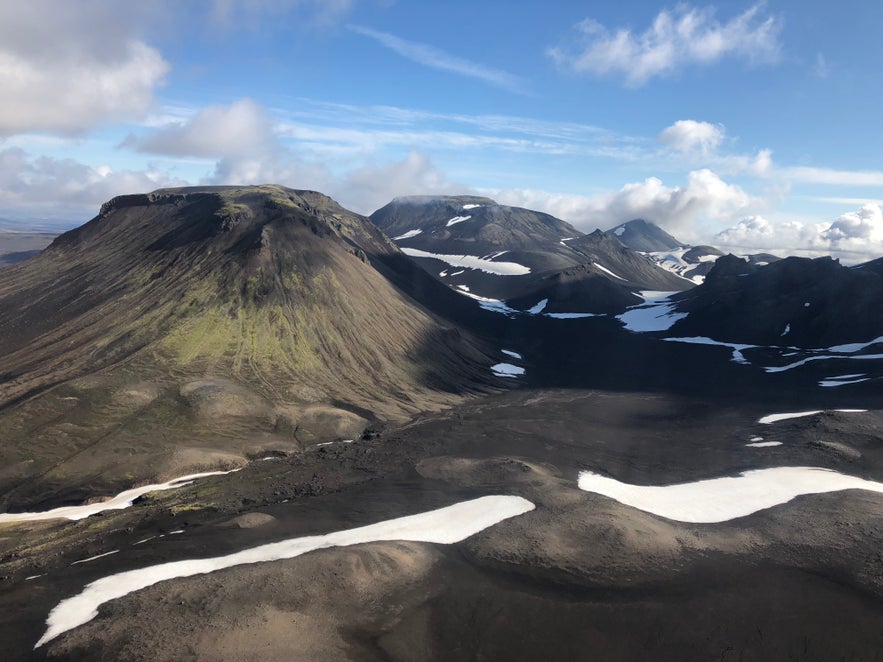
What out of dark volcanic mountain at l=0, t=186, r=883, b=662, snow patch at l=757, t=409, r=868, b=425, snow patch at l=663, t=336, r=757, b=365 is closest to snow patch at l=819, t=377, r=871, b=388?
dark volcanic mountain at l=0, t=186, r=883, b=662

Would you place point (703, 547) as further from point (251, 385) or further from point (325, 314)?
point (325, 314)

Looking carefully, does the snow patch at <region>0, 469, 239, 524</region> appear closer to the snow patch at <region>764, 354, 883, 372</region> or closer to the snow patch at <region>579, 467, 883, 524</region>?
the snow patch at <region>579, 467, 883, 524</region>

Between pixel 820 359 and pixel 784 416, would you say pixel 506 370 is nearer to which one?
pixel 784 416

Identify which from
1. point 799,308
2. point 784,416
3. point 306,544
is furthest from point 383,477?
point 799,308

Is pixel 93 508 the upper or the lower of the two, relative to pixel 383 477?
lower

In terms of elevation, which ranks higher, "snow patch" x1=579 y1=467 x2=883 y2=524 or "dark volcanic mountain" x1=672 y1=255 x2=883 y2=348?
"dark volcanic mountain" x1=672 y1=255 x2=883 y2=348

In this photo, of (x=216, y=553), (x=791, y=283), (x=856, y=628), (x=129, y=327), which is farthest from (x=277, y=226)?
(x=791, y=283)
